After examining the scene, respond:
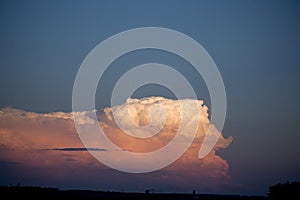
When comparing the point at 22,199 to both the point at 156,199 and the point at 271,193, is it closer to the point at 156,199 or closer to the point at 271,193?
the point at 156,199

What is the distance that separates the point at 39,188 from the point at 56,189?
1967 cm

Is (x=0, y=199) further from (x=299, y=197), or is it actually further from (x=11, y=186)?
(x=299, y=197)

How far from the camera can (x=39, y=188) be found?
166m

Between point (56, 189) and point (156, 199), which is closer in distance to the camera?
point (156, 199)

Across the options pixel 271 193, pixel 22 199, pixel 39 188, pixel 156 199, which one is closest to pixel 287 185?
pixel 271 193

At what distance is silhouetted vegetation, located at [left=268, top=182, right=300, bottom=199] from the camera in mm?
115062

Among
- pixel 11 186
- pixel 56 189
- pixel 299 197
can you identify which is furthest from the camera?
pixel 56 189

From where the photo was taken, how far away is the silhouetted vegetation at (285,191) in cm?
11506

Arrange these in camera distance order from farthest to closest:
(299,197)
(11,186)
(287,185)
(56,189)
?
(56,189)
(11,186)
(287,185)
(299,197)

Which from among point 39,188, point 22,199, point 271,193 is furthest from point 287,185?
point 39,188

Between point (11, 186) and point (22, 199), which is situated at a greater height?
point (11, 186)

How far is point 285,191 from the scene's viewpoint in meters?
120

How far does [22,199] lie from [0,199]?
842cm

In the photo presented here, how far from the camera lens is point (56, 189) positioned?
18512cm
